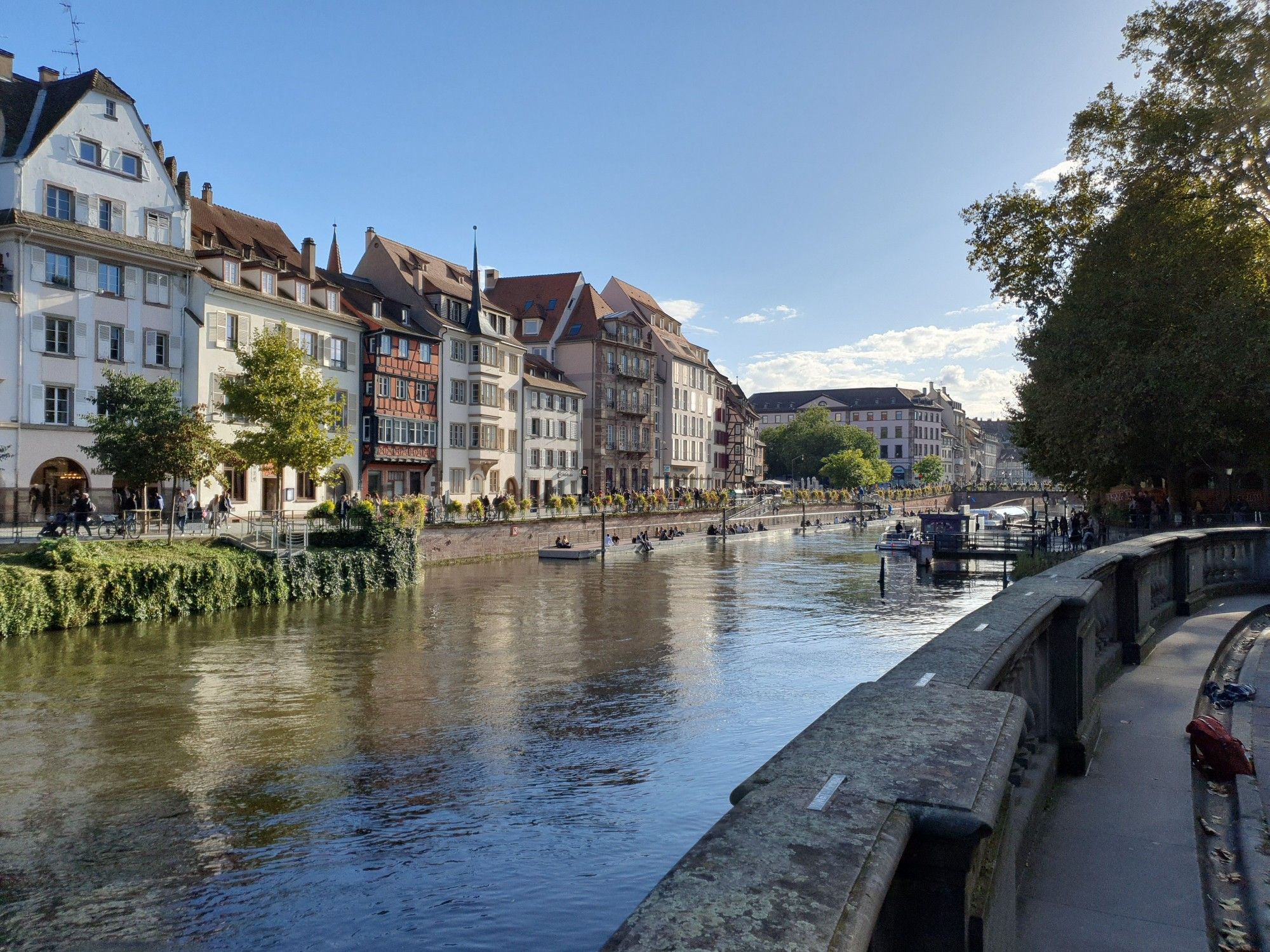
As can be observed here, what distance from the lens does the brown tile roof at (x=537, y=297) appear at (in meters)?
85.3

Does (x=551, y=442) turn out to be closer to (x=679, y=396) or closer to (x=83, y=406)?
(x=679, y=396)

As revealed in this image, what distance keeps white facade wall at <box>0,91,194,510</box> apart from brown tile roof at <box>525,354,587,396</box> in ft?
98.2

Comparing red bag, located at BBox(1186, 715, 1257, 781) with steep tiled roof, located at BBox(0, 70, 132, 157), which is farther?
steep tiled roof, located at BBox(0, 70, 132, 157)

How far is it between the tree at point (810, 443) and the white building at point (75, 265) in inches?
4137

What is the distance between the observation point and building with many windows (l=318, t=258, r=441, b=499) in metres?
56.8

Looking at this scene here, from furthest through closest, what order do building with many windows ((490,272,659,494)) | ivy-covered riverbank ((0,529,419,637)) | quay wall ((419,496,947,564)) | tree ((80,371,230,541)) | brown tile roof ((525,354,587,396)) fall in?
building with many windows ((490,272,659,494))
brown tile roof ((525,354,587,396))
quay wall ((419,496,947,564))
tree ((80,371,230,541))
ivy-covered riverbank ((0,529,419,637))

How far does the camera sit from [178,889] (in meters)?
11.1

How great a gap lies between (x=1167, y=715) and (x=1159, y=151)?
25.1 meters

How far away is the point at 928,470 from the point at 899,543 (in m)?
105

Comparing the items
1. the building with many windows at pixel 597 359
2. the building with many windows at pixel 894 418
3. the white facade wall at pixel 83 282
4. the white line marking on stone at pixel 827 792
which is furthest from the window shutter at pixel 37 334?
the building with many windows at pixel 894 418

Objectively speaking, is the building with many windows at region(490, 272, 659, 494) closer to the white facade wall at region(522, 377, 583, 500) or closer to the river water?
the white facade wall at region(522, 377, 583, 500)

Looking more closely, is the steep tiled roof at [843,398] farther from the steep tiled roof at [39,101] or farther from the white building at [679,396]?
the steep tiled roof at [39,101]

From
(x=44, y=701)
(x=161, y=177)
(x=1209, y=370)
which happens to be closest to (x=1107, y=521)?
(x=1209, y=370)

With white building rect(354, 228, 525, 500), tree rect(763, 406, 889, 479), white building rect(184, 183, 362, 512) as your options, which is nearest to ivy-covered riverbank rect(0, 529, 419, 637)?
white building rect(184, 183, 362, 512)
